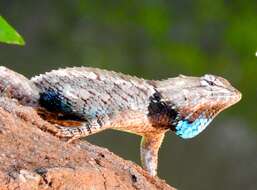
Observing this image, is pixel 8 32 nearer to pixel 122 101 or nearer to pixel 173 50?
pixel 122 101

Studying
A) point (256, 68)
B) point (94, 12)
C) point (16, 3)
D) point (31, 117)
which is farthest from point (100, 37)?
point (31, 117)

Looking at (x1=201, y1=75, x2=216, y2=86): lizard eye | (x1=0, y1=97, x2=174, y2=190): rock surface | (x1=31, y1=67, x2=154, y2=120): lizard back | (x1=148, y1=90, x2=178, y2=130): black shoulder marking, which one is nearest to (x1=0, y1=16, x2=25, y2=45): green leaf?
(x1=0, y1=97, x2=174, y2=190): rock surface

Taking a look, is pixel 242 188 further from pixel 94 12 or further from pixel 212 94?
pixel 212 94

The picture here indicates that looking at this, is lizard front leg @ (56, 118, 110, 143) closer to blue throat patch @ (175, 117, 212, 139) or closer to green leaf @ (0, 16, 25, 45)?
blue throat patch @ (175, 117, 212, 139)

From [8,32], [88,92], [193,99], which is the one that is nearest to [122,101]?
[88,92]

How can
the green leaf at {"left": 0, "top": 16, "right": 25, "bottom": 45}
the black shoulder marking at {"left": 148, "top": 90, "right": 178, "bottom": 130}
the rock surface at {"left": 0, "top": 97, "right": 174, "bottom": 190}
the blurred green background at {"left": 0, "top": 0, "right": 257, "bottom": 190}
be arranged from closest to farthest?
the green leaf at {"left": 0, "top": 16, "right": 25, "bottom": 45}
the rock surface at {"left": 0, "top": 97, "right": 174, "bottom": 190}
the black shoulder marking at {"left": 148, "top": 90, "right": 178, "bottom": 130}
the blurred green background at {"left": 0, "top": 0, "right": 257, "bottom": 190}

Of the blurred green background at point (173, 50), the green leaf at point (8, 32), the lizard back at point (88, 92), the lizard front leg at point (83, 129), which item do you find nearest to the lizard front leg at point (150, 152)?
the lizard back at point (88, 92)

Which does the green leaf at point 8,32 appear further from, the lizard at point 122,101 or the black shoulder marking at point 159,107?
the black shoulder marking at point 159,107
